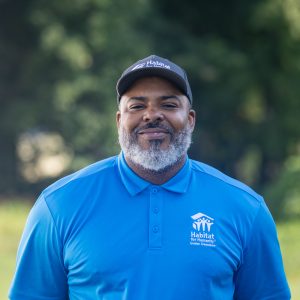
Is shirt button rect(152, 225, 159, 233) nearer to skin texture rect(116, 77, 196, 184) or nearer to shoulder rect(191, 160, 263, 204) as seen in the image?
skin texture rect(116, 77, 196, 184)

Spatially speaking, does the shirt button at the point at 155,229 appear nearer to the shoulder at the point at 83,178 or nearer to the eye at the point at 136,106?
the shoulder at the point at 83,178

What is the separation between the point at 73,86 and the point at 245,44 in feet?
17.4

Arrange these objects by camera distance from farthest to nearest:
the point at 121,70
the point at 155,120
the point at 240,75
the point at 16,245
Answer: the point at 240,75 → the point at 121,70 → the point at 16,245 → the point at 155,120

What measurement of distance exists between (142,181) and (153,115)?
27 cm

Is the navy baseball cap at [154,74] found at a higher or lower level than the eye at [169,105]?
higher

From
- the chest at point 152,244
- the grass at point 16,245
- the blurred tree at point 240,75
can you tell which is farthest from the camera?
the blurred tree at point 240,75

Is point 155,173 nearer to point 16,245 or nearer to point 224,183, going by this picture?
point 224,183

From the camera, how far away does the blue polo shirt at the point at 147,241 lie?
355cm

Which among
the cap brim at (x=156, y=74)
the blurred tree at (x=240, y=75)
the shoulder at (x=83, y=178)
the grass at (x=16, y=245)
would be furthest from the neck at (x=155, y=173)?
the blurred tree at (x=240, y=75)

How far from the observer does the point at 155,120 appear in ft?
12.1

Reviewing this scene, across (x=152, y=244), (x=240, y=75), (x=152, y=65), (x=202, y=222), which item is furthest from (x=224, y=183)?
(x=240, y=75)

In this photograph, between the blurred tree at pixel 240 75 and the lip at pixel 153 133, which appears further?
the blurred tree at pixel 240 75

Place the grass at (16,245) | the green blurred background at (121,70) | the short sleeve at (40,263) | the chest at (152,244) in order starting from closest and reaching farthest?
the chest at (152,244)
the short sleeve at (40,263)
the grass at (16,245)
the green blurred background at (121,70)

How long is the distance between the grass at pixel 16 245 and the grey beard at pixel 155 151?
613 cm
